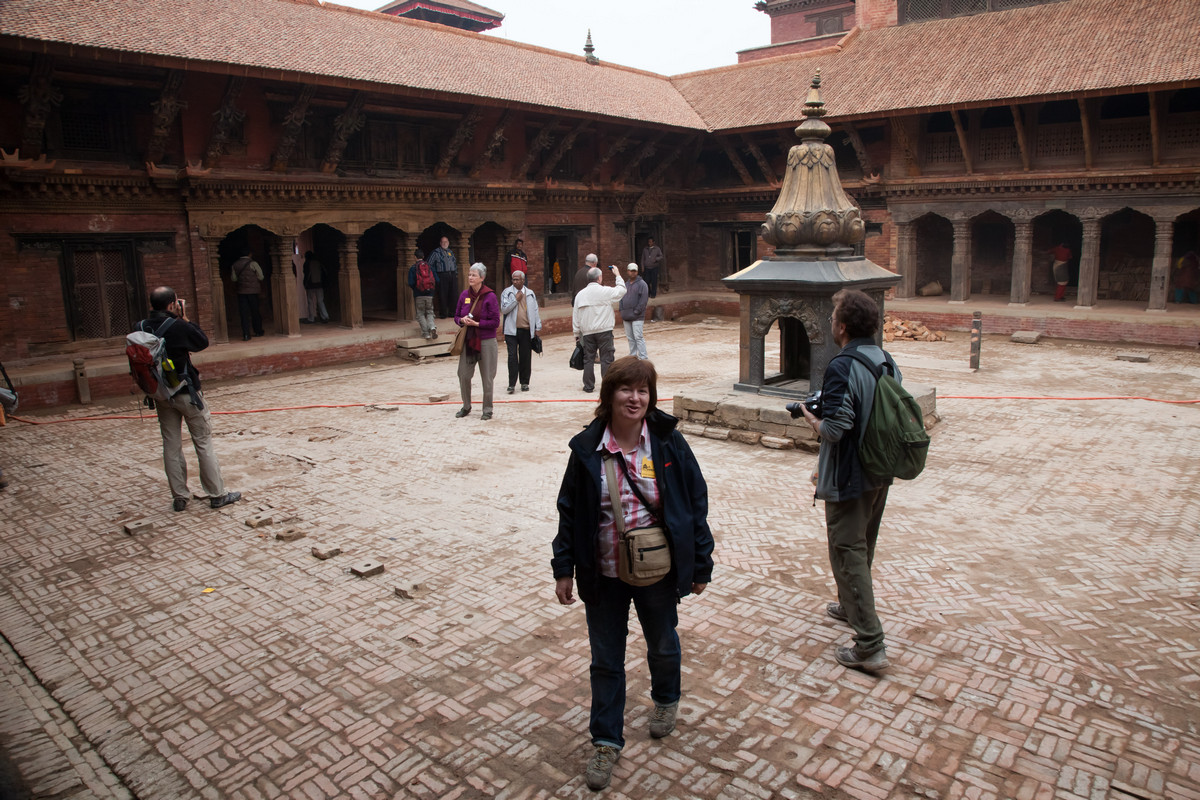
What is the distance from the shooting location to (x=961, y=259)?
19.9m

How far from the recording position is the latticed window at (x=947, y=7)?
68.4ft

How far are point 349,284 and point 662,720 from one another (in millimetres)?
14818

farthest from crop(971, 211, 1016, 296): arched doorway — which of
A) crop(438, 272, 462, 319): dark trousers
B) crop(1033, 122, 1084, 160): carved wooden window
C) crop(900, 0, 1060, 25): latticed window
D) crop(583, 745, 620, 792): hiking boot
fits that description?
crop(583, 745, 620, 792): hiking boot

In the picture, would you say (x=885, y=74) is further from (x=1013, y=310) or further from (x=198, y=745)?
(x=198, y=745)

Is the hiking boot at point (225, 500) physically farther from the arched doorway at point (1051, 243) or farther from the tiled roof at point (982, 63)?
the arched doorway at point (1051, 243)

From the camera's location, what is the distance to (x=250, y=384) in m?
13.9

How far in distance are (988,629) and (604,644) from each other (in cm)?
262

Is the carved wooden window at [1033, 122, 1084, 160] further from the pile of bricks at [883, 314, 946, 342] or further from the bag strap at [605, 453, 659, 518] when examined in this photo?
the bag strap at [605, 453, 659, 518]

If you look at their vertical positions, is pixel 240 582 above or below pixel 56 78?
below

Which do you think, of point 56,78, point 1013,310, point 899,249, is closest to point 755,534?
point 56,78

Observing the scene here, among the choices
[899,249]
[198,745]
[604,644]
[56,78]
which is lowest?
[198,745]

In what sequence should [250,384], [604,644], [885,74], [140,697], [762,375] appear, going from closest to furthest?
[604,644] → [140,697] → [762,375] → [250,384] → [885,74]

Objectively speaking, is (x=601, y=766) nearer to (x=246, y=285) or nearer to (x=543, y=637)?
(x=543, y=637)

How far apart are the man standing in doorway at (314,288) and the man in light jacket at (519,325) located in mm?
8038
